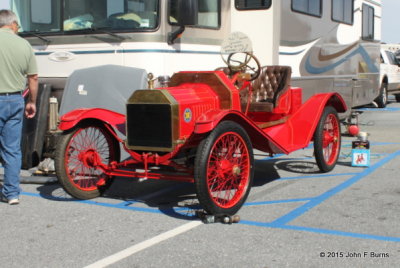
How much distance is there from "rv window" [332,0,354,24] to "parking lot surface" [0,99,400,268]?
4.49m

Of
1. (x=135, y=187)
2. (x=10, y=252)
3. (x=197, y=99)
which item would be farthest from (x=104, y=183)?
(x=10, y=252)

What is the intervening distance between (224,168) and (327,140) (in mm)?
2434

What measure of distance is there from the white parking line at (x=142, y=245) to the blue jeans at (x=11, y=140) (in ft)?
6.03

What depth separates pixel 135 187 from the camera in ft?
21.3

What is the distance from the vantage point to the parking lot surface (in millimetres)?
4055

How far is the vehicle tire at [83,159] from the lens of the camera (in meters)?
5.42

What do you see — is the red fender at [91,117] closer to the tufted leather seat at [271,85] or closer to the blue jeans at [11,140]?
the blue jeans at [11,140]

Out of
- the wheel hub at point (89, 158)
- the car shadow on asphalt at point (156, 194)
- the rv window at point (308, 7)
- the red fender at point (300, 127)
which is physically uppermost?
the rv window at point (308, 7)

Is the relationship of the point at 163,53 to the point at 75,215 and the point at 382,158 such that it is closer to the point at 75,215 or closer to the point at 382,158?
the point at 75,215

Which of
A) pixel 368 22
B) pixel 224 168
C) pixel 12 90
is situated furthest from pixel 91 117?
pixel 368 22

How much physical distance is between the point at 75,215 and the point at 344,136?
6561mm

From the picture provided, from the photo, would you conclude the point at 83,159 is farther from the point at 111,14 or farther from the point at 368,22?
the point at 368,22

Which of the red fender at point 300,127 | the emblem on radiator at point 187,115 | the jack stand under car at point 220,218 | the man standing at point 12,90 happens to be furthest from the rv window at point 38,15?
the jack stand under car at point 220,218

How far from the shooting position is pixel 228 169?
5.14 metres
